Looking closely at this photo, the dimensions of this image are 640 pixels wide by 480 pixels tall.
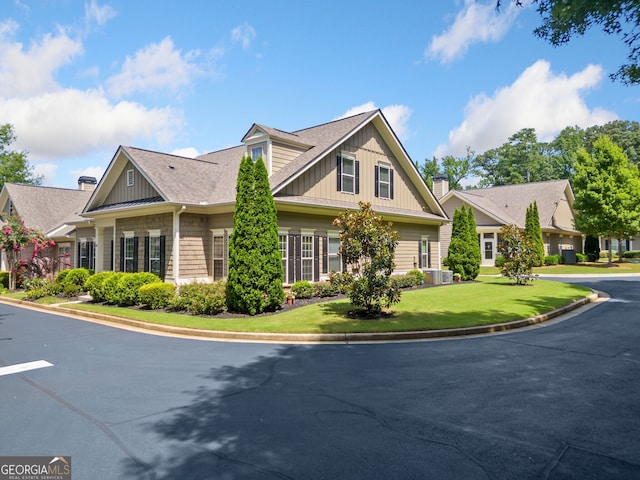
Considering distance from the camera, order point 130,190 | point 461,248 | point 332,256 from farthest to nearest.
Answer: point 461,248
point 130,190
point 332,256

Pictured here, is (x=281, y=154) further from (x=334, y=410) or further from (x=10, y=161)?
(x=10, y=161)

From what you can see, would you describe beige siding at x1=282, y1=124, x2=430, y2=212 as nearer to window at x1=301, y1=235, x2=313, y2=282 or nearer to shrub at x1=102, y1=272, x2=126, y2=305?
window at x1=301, y1=235, x2=313, y2=282

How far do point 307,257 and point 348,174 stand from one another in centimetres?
474

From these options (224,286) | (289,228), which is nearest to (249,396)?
(224,286)

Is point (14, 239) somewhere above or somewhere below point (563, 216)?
below

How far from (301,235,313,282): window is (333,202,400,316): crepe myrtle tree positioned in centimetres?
516

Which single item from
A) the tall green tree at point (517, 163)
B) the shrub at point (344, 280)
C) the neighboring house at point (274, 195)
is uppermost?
the tall green tree at point (517, 163)

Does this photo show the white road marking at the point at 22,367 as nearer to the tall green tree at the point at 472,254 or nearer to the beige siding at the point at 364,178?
the beige siding at the point at 364,178

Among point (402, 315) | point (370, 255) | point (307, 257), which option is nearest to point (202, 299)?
point (370, 255)

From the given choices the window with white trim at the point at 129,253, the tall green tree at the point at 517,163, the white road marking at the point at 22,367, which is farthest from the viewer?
the tall green tree at the point at 517,163

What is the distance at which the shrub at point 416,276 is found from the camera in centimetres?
2084

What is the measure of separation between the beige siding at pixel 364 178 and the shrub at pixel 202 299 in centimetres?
499

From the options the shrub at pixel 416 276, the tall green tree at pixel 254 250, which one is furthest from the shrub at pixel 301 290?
the shrub at pixel 416 276

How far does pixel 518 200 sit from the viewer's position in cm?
4206
